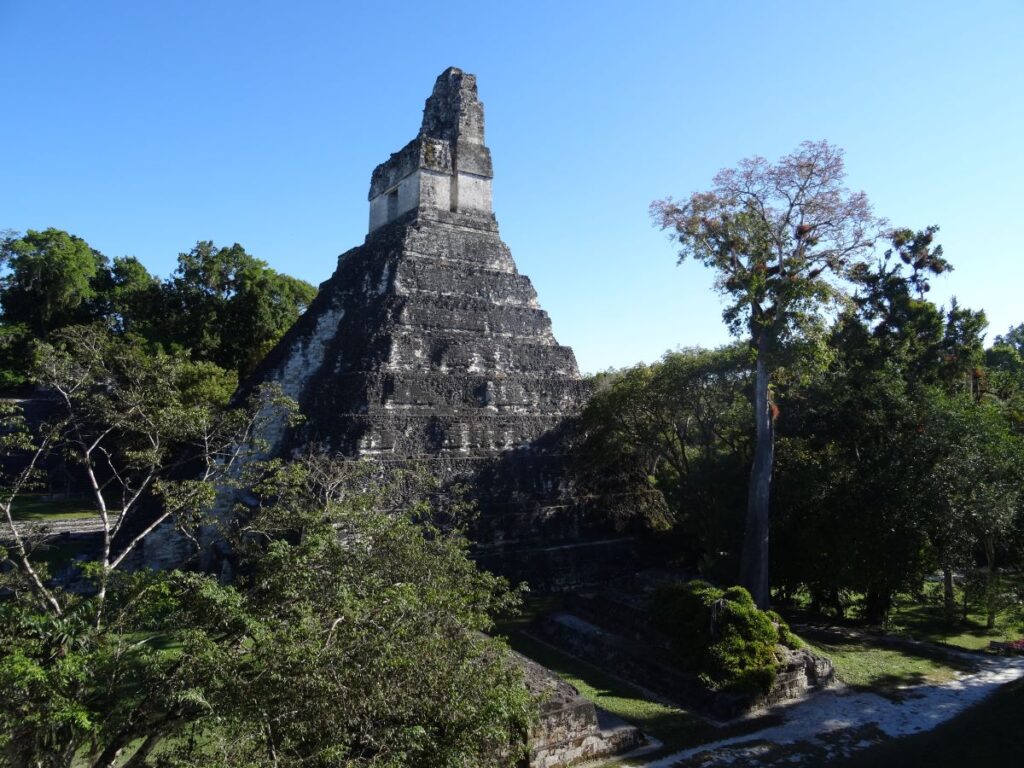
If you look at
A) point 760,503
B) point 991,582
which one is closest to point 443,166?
point 760,503

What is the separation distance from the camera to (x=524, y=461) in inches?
576

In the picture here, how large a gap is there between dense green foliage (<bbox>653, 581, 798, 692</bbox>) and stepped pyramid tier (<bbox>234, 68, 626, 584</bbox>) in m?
3.82

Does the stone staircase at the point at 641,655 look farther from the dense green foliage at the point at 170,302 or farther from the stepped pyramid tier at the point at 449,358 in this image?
the dense green foliage at the point at 170,302

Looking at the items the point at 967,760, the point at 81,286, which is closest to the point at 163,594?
the point at 967,760

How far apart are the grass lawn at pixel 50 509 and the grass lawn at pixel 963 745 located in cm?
2280

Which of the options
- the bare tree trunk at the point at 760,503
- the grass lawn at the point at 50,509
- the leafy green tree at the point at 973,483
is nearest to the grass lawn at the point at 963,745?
the leafy green tree at the point at 973,483

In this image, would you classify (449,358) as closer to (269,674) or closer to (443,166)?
(443,166)

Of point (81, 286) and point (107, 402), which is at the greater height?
point (81, 286)

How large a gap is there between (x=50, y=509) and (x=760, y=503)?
23.1 metres

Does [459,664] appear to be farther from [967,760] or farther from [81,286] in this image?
[81,286]

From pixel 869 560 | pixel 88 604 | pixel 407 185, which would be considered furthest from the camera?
pixel 407 185

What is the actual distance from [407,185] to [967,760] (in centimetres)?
1525

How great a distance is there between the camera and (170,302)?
28.1 meters

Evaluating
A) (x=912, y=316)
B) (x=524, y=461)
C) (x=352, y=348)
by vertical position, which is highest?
(x=912, y=316)
